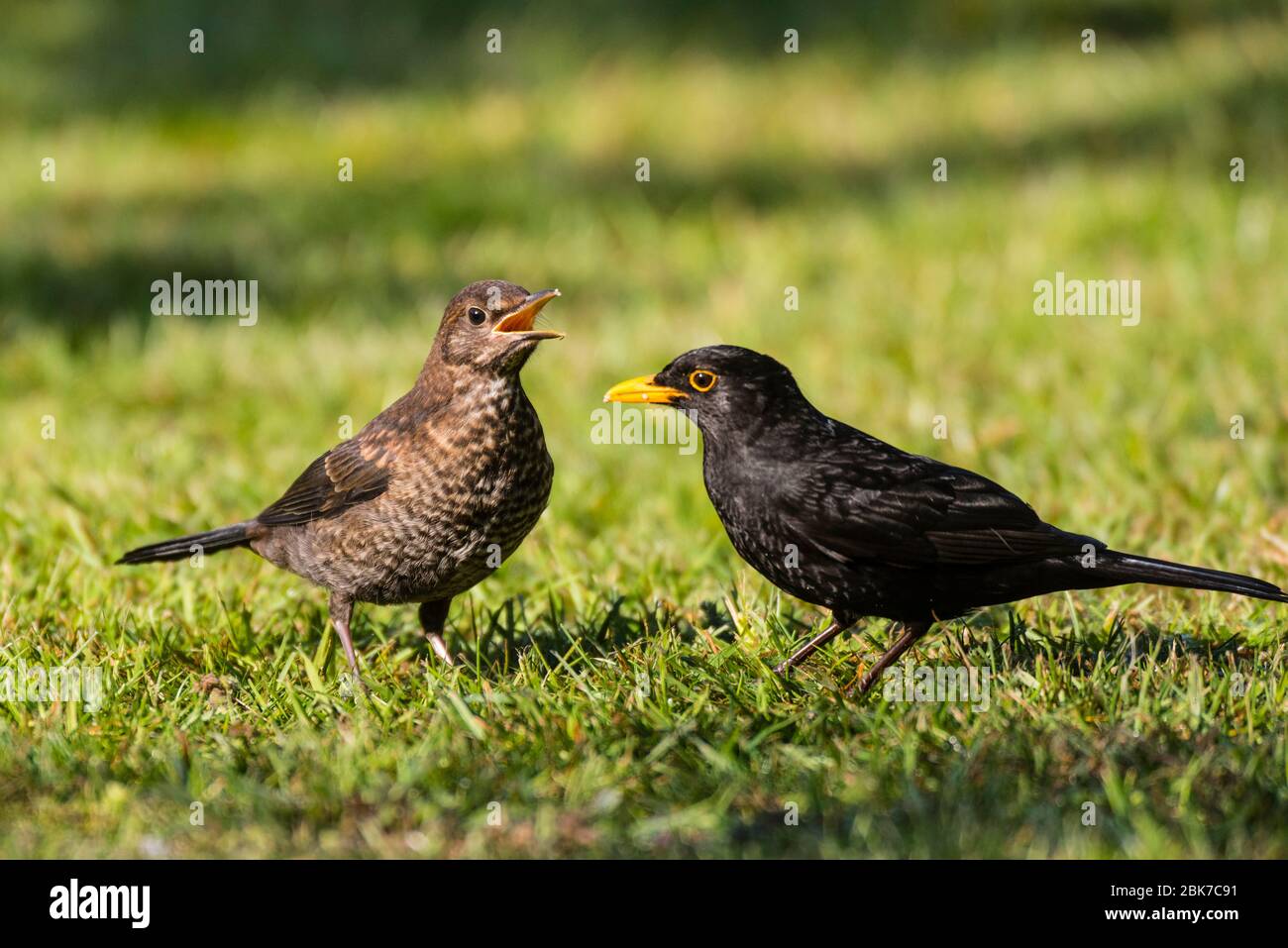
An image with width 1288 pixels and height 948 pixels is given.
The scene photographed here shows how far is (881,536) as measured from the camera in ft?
15.6

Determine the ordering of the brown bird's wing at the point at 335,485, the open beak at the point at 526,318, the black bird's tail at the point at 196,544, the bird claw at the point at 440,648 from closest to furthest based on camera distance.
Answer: the open beak at the point at 526,318 → the bird claw at the point at 440,648 → the brown bird's wing at the point at 335,485 → the black bird's tail at the point at 196,544

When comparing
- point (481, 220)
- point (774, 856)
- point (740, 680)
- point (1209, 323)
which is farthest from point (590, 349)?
point (774, 856)

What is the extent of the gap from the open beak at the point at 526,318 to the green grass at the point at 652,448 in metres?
0.99

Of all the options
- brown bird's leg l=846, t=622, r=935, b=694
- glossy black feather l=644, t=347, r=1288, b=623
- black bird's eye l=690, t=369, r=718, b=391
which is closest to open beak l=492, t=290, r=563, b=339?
black bird's eye l=690, t=369, r=718, b=391

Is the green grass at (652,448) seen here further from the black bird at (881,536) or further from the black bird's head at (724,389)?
the black bird's head at (724,389)

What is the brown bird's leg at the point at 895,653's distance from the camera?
474 centimetres

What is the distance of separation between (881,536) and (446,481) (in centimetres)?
133

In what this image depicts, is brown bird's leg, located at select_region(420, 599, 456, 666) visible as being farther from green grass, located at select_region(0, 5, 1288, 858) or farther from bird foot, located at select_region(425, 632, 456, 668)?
green grass, located at select_region(0, 5, 1288, 858)

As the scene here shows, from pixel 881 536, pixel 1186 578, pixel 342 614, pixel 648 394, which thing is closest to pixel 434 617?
pixel 342 614

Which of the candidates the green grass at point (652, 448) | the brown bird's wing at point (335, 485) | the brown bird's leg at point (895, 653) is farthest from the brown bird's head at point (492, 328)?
the brown bird's leg at point (895, 653)

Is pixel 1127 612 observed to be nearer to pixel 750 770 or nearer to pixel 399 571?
pixel 750 770

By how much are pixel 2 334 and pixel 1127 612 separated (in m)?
7.01

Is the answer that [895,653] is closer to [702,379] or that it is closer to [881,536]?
[881,536]

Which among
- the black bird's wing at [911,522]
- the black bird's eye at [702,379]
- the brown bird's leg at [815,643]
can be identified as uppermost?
the black bird's eye at [702,379]
